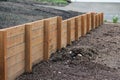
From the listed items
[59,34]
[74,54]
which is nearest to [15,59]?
[74,54]

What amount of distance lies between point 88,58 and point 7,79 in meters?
3.00

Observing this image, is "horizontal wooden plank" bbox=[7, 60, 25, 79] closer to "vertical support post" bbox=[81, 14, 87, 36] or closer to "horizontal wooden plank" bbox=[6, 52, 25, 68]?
"horizontal wooden plank" bbox=[6, 52, 25, 68]

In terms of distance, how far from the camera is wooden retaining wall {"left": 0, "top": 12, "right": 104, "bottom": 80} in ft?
21.4

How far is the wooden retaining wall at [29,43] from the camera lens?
6.54m

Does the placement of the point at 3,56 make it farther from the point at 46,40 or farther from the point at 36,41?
the point at 46,40

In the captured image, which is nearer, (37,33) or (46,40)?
(37,33)

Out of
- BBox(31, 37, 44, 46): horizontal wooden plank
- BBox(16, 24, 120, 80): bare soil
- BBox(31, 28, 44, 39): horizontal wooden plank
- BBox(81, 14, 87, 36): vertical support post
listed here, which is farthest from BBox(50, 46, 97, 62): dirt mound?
BBox(81, 14, 87, 36): vertical support post

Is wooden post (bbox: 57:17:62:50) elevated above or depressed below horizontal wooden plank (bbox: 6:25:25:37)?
below

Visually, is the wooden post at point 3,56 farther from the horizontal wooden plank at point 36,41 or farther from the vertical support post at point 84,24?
the vertical support post at point 84,24

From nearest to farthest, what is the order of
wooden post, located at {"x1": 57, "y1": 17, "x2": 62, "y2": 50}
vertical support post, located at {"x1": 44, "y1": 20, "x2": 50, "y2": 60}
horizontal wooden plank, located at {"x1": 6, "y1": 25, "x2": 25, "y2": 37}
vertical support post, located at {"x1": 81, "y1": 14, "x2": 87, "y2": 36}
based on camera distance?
horizontal wooden plank, located at {"x1": 6, "y1": 25, "x2": 25, "y2": 37}, vertical support post, located at {"x1": 44, "y1": 20, "x2": 50, "y2": 60}, wooden post, located at {"x1": 57, "y1": 17, "x2": 62, "y2": 50}, vertical support post, located at {"x1": 81, "y1": 14, "x2": 87, "y2": 36}

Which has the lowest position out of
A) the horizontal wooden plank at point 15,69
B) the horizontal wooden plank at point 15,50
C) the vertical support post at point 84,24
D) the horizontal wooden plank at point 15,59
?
the vertical support post at point 84,24

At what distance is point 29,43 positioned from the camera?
7.51m

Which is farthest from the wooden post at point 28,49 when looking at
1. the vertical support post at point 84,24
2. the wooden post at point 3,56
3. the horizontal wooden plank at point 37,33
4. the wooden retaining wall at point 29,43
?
the vertical support post at point 84,24

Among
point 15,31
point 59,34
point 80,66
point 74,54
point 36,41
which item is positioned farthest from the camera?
point 59,34
